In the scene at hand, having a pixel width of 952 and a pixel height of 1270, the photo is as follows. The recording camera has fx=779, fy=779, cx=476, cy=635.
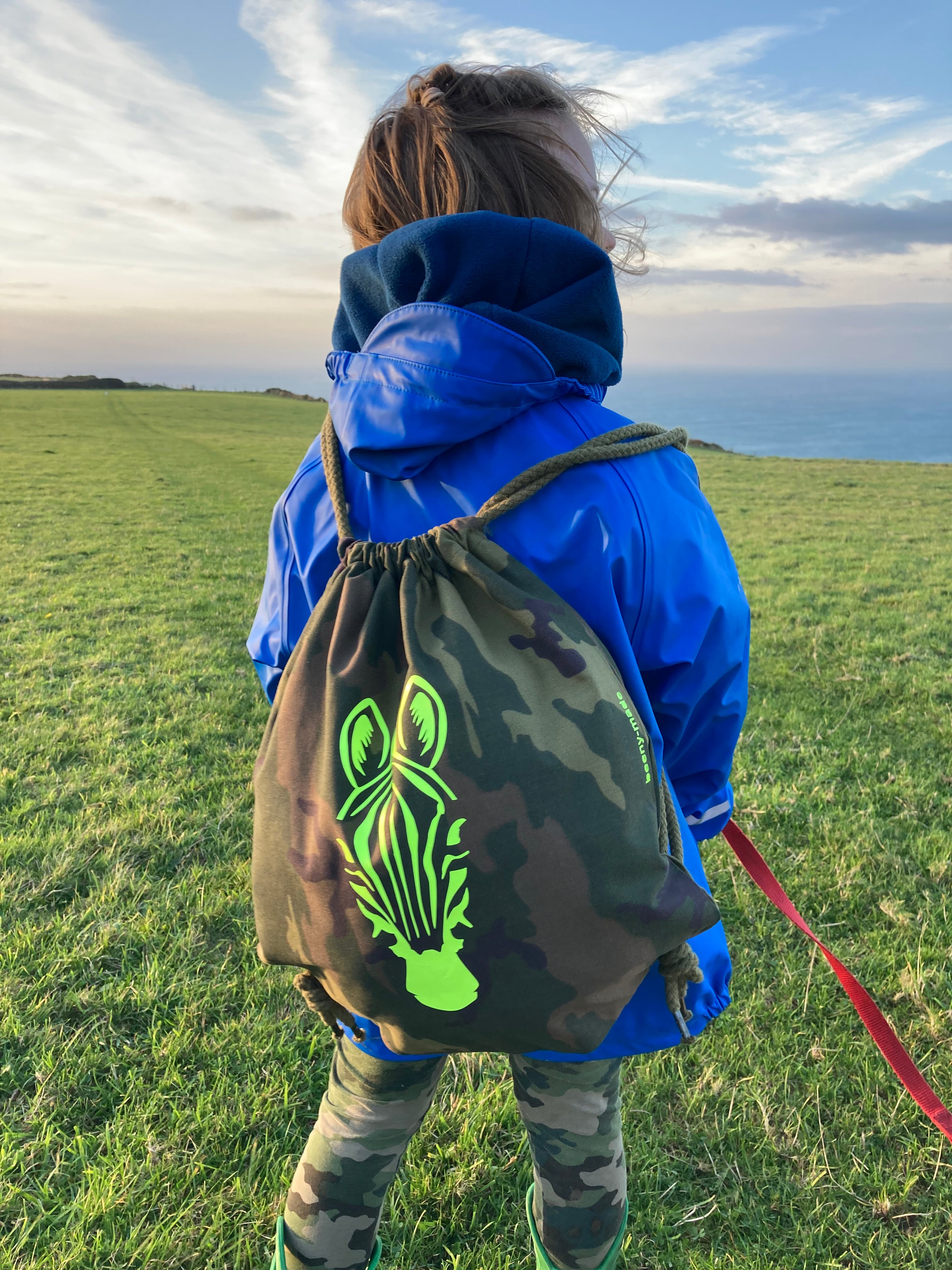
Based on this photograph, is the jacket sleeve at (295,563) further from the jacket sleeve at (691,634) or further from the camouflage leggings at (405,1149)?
the camouflage leggings at (405,1149)

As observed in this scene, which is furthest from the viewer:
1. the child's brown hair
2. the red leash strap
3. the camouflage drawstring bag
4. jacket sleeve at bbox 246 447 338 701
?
the red leash strap

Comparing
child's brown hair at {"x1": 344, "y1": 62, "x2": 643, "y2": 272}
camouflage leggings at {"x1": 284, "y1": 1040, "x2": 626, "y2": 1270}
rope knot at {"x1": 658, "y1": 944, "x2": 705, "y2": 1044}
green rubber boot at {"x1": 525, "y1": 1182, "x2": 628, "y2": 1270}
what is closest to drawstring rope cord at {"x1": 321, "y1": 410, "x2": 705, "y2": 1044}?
rope knot at {"x1": 658, "y1": 944, "x2": 705, "y2": 1044}

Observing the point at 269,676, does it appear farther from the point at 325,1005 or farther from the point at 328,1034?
the point at 328,1034

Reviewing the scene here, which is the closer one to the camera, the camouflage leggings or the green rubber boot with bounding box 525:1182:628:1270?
the camouflage leggings

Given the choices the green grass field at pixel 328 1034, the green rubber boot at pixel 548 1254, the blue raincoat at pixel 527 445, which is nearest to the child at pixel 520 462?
the blue raincoat at pixel 527 445

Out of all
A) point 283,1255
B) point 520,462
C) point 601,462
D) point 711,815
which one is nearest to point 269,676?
point 520,462

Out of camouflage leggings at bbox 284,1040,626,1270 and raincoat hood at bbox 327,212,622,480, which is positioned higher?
raincoat hood at bbox 327,212,622,480

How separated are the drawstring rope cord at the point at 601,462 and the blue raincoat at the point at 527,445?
1.1 inches

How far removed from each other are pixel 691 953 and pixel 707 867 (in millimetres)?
2559

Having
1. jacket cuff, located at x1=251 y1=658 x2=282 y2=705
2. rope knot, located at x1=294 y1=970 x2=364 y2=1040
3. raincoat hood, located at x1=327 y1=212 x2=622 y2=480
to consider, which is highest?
raincoat hood, located at x1=327 y1=212 x2=622 y2=480

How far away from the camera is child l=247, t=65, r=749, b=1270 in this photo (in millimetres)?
1277

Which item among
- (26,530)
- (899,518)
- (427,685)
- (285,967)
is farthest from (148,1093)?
(899,518)

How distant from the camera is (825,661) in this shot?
23.1 feet

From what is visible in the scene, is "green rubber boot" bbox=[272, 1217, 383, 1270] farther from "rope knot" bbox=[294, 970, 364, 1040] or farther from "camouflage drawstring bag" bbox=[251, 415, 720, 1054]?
"camouflage drawstring bag" bbox=[251, 415, 720, 1054]
